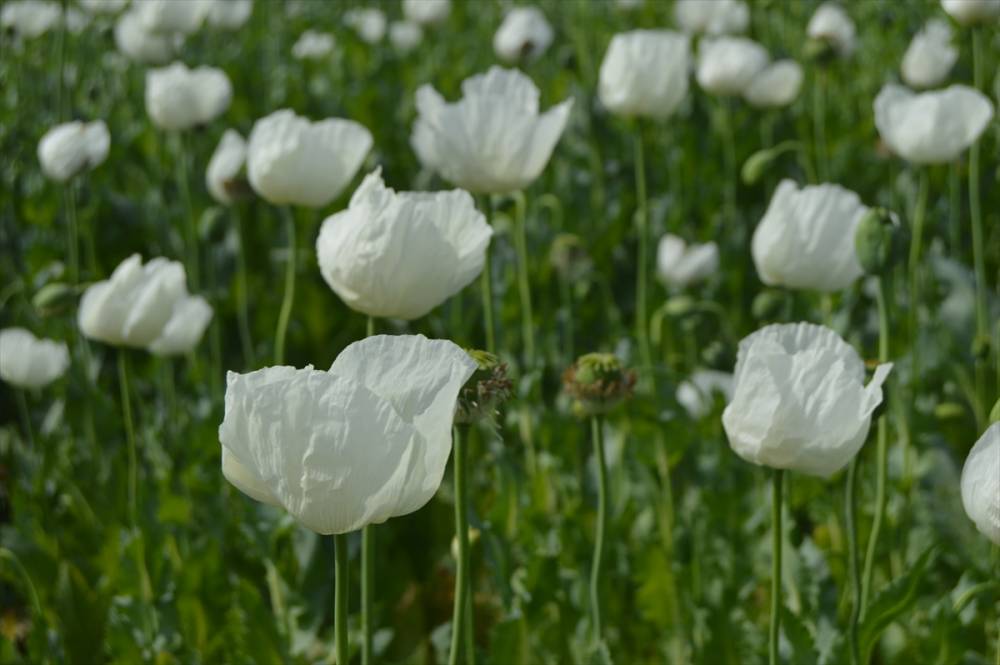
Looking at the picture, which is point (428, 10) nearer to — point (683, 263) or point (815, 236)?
point (683, 263)

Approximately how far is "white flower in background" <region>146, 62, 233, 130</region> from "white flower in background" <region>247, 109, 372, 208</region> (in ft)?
3.12

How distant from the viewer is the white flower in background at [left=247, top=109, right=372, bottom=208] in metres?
1.99

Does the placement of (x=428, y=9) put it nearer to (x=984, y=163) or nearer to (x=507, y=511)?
(x=984, y=163)

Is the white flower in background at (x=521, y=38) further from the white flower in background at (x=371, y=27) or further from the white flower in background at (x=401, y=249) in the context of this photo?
the white flower in background at (x=401, y=249)

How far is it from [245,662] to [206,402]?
847 millimetres

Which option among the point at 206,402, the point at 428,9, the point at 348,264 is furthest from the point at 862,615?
the point at 428,9

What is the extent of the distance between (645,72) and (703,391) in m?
0.62

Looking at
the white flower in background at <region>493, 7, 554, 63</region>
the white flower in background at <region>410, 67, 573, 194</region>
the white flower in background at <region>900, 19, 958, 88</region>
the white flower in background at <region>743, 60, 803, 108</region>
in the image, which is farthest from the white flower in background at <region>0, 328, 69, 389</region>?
the white flower in background at <region>900, 19, 958, 88</region>

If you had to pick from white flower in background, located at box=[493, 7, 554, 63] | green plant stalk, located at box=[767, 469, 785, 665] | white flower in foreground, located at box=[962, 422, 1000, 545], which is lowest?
green plant stalk, located at box=[767, 469, 785, 665]

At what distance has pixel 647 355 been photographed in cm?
240

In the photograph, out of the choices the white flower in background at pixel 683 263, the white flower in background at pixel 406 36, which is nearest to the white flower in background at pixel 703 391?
the white flower in background at pixel 683 263

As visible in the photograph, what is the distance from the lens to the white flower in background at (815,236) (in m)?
1.86

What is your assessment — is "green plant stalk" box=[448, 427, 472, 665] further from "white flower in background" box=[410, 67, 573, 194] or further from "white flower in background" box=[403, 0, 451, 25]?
"white flower in background" box=[403, 0, 451, 25]

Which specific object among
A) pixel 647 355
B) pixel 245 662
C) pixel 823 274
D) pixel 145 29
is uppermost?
pixel 145 29
